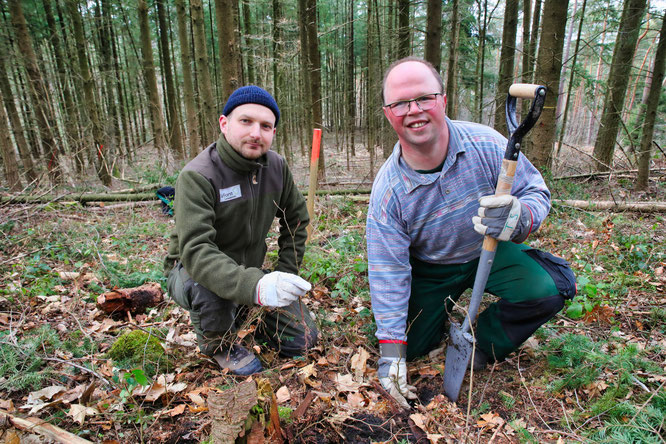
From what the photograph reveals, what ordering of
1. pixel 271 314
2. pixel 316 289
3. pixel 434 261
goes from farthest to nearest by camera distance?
pixel 316 289
pixel 271 314
pixel 434 261

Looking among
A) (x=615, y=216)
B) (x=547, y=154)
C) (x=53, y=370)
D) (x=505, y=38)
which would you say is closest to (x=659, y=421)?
(x=53, y=370)

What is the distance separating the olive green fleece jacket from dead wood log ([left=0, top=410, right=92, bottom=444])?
94cm

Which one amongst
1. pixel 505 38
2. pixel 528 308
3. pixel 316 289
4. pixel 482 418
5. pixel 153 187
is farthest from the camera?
pixel 505 38

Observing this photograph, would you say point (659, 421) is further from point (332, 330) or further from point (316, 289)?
point (316, 289)

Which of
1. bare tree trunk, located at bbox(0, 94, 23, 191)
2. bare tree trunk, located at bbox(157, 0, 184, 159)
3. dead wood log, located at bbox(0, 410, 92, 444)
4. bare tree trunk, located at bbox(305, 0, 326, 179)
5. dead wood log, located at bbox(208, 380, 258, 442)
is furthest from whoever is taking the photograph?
bare tree trunk, located at bbox(157, 0, 184, 159)

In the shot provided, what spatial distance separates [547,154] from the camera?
5375 mm

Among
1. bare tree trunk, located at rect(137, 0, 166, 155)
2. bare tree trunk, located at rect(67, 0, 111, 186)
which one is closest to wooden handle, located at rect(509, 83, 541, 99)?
bare tree trunk, located at rect(137, 0, 166, 155)

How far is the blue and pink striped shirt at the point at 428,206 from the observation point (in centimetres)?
235

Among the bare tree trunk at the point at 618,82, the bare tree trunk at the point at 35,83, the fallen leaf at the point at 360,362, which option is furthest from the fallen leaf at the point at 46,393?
the bare tree trunk at the point at 618,82

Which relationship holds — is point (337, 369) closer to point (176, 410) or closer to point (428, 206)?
point (176, 410)

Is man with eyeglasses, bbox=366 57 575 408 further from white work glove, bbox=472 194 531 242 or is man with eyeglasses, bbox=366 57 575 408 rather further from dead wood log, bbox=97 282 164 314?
dead wood log, bbox=97 282 164 314

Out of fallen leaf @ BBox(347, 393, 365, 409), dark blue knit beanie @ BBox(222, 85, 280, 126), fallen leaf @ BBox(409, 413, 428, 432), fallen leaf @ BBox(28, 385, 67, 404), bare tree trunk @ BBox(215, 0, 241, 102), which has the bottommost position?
fallen leaf @ BBox(347, 393, 365, 409)

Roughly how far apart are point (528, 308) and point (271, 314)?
179 cm

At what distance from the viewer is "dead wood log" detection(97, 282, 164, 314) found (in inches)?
126
